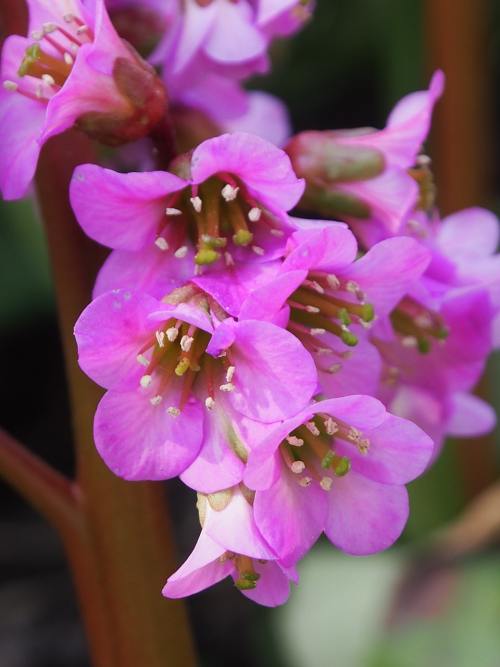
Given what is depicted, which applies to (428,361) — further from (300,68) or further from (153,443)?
(300,68)

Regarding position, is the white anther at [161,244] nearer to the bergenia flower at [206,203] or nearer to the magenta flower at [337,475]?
the bergenia flower at [206,203]

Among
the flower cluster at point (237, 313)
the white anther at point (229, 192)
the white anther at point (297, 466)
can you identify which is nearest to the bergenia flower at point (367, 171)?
the flower cluster at point (237, 313)

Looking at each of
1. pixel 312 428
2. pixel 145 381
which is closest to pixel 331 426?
pixel 312 428

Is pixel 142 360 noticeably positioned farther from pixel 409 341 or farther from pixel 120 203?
pixel 409 341

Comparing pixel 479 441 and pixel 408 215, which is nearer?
pixel 408 215

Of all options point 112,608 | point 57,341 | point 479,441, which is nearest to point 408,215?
point 112,608

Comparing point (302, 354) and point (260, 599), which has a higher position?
point (302, 354)
